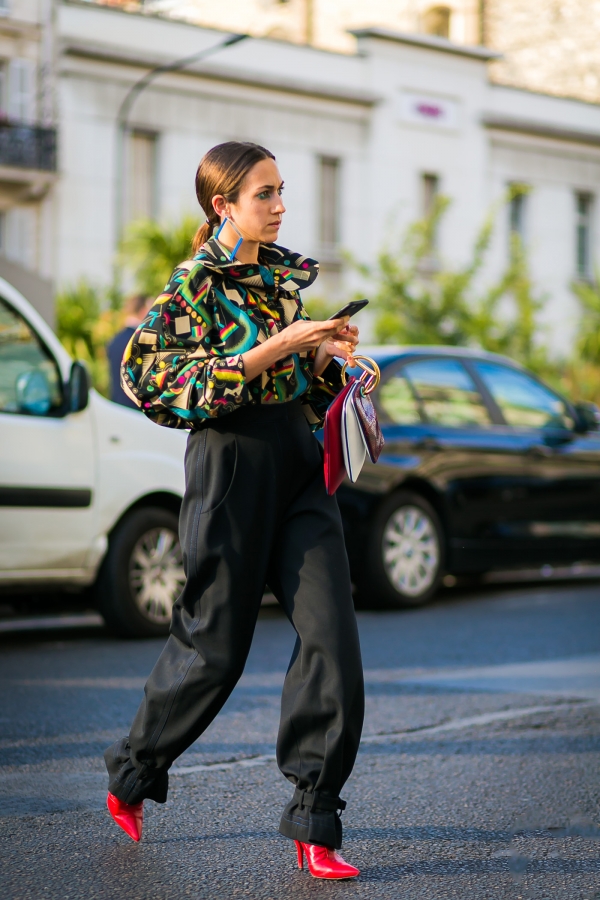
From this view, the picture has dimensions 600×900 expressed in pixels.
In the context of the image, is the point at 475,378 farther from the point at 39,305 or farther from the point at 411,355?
the point at 39,305

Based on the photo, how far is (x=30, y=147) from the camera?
2648 centimetres

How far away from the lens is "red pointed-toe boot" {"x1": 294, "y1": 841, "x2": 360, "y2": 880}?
354 centimetres

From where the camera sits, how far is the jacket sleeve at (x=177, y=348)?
11.6 ft

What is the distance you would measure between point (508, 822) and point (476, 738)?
1.20 m

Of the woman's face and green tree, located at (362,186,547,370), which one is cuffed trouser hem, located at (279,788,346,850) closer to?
the woman's face

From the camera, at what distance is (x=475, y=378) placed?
990cm

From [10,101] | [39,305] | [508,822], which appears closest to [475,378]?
[508,822]

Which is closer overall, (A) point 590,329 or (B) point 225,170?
(B) point 225,170

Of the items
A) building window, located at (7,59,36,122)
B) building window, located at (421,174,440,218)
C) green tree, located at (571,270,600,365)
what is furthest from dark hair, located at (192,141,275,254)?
building window, located at (421,174,440,218)

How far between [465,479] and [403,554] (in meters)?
0.74

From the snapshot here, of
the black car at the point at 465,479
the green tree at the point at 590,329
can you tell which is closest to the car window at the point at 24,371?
the black car at the point at 465,479

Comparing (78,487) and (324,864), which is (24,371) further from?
(324,864)

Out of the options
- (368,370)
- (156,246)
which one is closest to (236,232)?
(368,370)

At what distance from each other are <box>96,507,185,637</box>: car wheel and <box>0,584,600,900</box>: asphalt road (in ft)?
0.54
